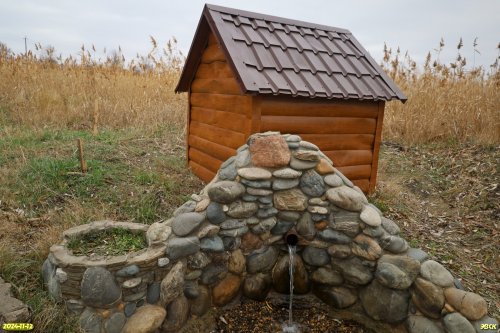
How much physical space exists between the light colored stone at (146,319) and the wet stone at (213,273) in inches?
18.0

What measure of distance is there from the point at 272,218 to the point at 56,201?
8.80ft

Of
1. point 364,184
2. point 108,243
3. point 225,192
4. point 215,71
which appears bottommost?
point 108,243

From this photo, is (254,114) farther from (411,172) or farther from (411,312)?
(411,172)

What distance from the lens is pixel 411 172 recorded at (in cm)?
678

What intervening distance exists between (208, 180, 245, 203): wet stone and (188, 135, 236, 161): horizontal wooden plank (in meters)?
1.44

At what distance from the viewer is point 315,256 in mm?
3623

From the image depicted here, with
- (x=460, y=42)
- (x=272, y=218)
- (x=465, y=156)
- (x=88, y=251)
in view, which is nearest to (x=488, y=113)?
(x=465, y=156)

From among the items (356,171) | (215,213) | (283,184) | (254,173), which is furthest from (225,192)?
(356,171)

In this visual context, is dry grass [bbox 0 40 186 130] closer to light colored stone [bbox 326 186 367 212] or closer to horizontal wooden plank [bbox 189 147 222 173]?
horizontal wooden plank [bbox 189 147 222 173]

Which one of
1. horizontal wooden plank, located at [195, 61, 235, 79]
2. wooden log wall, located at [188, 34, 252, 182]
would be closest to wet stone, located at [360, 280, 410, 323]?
wooden log wall, located at [188, 34, 252, 182]

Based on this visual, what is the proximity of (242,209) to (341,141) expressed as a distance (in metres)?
2.27

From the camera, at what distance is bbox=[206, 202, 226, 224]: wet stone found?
10.6 ft

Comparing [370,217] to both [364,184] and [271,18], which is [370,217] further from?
[271,18]

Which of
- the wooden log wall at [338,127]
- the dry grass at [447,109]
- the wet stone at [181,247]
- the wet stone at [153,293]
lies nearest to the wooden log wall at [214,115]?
the wooden log wall at [338,127]
